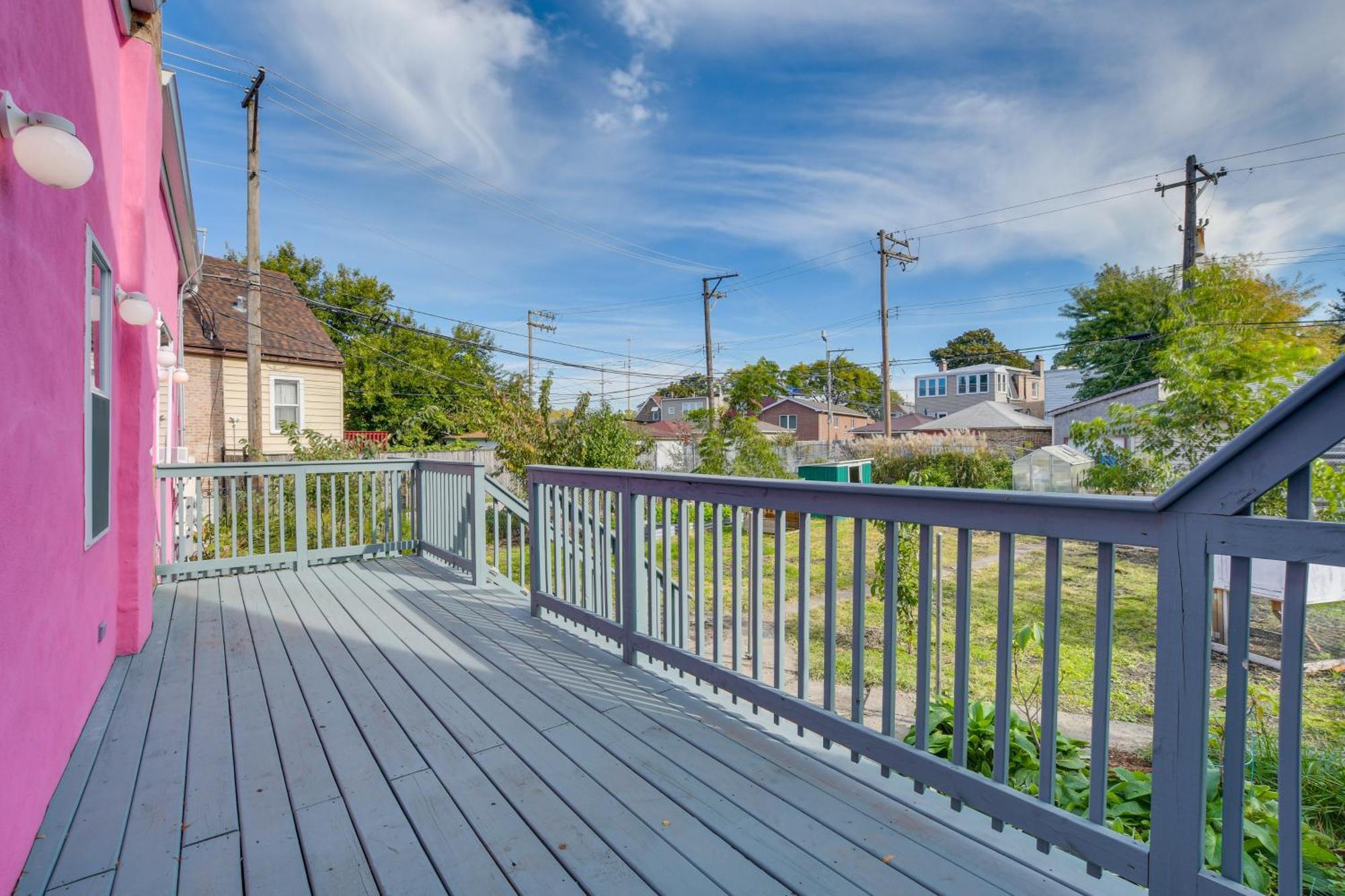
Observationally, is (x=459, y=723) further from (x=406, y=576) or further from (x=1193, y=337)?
(x=1193, y=337)

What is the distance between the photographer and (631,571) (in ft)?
9.51

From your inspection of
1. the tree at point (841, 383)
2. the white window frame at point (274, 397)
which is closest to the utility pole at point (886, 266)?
the white window frame at point (274, 397)

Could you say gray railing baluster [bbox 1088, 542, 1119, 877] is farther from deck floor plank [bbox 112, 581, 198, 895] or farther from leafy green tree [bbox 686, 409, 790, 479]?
leafy green tree [bbox 686, 409, 790, 479]

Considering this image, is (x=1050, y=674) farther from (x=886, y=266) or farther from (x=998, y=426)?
(x=998, y=426)

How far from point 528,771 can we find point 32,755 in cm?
134

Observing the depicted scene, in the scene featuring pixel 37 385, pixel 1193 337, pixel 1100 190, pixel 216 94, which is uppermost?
pixel 1100 190

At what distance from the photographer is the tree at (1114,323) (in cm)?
2469

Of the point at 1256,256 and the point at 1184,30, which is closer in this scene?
the point at 1184,30

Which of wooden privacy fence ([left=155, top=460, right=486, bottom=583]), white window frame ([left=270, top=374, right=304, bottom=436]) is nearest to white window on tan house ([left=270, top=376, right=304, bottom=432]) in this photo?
white window frame ([left=270, top=374, right=304, bottom=436])

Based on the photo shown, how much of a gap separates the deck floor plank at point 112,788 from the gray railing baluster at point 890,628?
81.1 inches

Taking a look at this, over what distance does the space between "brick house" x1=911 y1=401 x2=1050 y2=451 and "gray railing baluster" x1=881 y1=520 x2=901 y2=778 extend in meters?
21.1

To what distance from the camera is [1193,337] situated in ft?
19.3

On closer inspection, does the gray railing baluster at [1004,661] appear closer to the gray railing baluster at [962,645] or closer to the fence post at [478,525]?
the gray railing baluster at [962,645]

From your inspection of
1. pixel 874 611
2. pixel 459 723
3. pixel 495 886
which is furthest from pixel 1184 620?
pixel 874 611
